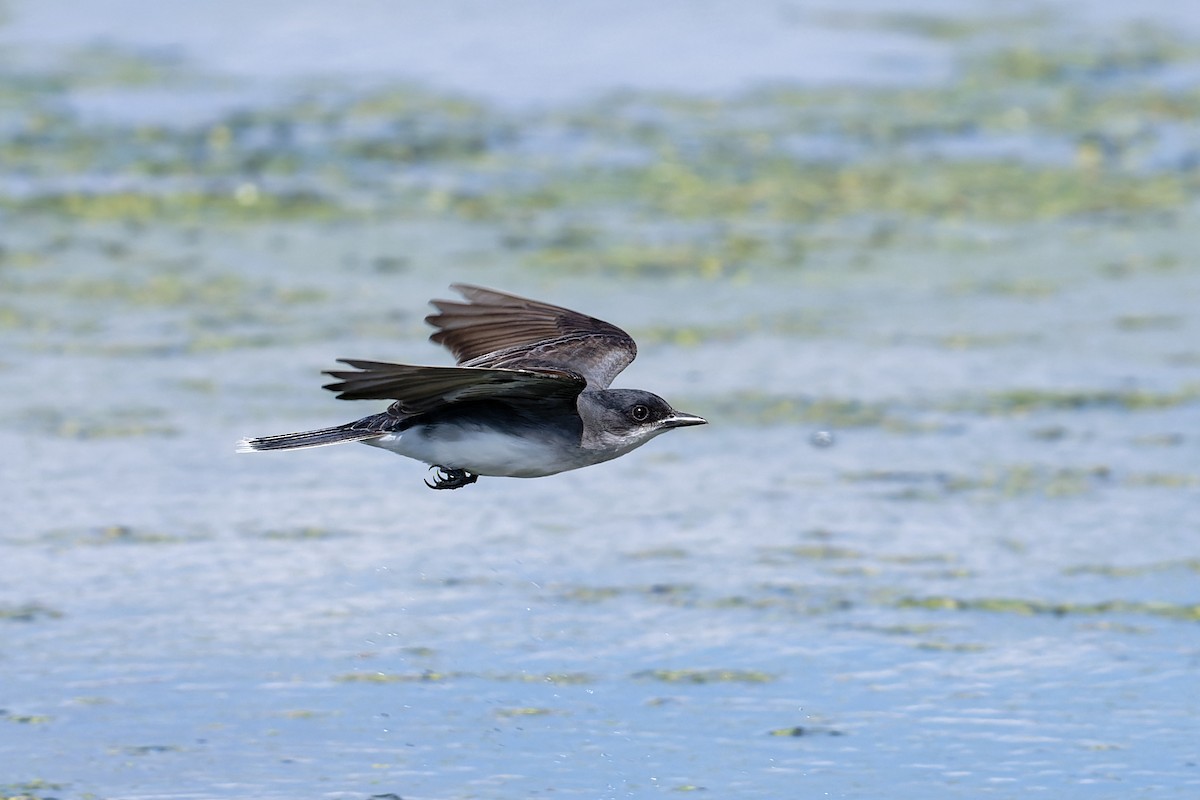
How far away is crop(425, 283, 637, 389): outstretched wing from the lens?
7.66 m

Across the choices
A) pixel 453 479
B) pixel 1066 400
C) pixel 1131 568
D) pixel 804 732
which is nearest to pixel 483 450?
pixel 453 479

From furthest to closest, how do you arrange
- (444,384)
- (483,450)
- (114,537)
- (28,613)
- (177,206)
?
(177,206)
(114,537)
(28,613)
(483,450)
(444,384)

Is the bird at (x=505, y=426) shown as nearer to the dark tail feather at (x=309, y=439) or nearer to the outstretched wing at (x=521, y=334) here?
the dark tail feather at (x=309, y=439)

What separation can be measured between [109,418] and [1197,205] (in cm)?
741

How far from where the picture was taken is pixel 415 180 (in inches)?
569

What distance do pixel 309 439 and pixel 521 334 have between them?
1.38 meters

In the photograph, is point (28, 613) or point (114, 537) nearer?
point (28, 613)

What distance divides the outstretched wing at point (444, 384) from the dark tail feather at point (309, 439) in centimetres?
16

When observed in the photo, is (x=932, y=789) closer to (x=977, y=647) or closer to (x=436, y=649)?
(x=977, y=647)

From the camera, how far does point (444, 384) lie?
6266mm

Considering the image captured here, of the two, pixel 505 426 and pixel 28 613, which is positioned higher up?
pixel 505 426

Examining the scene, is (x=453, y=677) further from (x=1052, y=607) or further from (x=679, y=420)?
(x=1052, y=607)

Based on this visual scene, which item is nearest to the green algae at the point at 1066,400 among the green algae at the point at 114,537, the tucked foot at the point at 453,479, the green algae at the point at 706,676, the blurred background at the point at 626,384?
the blurred background at the point at 626,384

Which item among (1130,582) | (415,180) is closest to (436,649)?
(1130,582)
